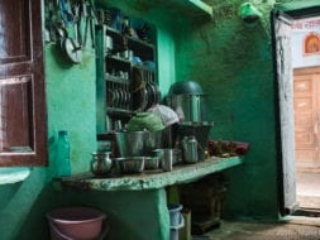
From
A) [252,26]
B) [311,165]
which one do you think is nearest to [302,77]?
[311,165]

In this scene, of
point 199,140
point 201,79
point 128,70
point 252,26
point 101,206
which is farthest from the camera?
point 201,79

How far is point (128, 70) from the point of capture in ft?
14.3

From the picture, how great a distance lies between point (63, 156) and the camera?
2996 mm

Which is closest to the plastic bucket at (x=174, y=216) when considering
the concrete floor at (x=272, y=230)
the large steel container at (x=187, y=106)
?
the concrete floor at (x=272, y=230)

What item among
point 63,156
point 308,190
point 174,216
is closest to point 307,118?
point 308,190

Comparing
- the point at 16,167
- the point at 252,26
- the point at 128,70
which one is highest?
the point at 252,26

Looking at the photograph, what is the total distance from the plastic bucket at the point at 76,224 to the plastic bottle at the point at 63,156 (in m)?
0.28

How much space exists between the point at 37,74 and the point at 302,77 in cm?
790

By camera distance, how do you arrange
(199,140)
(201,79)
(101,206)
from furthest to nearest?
(201,79) < (199,140) < (101,206)

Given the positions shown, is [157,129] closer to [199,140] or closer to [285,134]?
[199,140]

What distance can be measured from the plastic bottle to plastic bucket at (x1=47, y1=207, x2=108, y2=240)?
0.92 ft

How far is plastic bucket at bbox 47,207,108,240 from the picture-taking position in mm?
2758

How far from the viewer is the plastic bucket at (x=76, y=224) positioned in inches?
109

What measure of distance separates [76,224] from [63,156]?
52 centimetres
